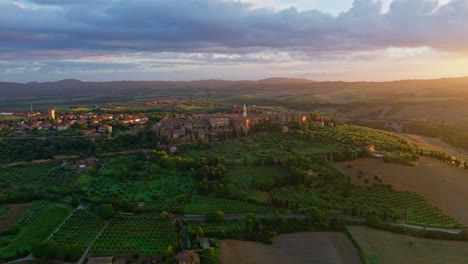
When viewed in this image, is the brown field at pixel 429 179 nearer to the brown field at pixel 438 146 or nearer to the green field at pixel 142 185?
the brown field at pixel 438 146

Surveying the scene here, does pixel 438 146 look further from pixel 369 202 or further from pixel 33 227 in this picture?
pixel 33 227

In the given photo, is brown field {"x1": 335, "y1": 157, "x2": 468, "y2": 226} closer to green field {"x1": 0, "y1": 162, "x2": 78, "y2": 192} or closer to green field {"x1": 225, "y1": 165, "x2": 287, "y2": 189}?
green field {"x1": 225, "y1": 165, "x2": 287, "y2": 189}

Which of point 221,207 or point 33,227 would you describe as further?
point 221,207

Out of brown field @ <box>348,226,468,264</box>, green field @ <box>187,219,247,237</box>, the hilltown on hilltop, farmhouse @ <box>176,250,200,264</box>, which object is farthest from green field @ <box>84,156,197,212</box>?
brown field @ <box>348,226,468,264</box>

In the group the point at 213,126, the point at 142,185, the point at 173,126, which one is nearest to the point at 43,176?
the point at 142,185

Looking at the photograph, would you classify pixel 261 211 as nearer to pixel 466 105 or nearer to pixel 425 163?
pixel 425 163
